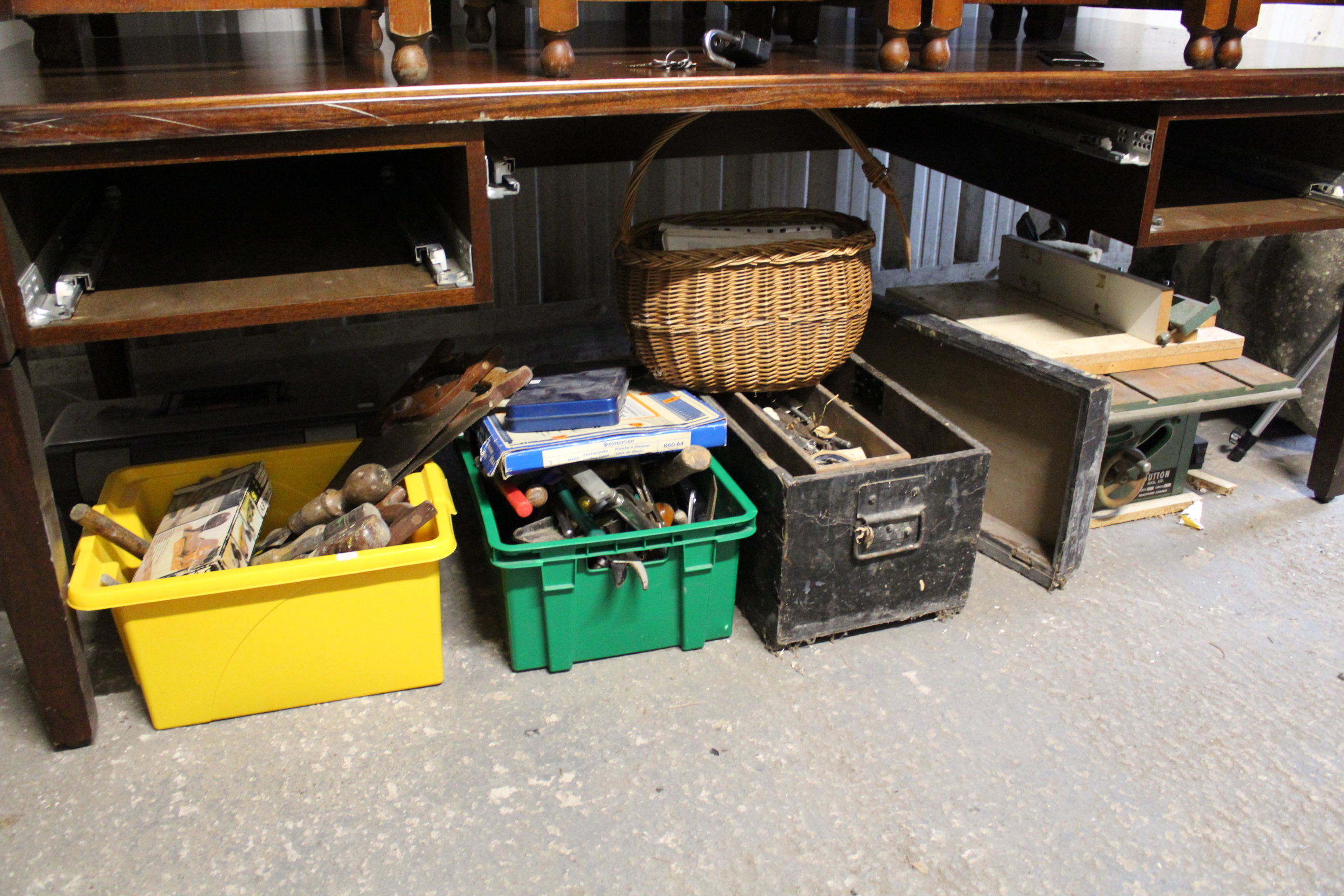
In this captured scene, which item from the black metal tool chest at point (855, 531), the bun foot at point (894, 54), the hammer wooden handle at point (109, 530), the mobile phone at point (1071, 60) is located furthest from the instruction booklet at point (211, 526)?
the mobile phone at point (1071, 60)

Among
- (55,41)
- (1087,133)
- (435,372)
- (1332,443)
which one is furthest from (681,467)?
(1332,443)

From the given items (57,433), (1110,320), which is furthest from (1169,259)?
(57,433)

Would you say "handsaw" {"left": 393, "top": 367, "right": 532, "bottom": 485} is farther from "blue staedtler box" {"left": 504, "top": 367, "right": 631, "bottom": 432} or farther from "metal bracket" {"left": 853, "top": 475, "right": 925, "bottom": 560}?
"metal bracket" {"left": 853, "top": 475, "right": 925, "bottom": 560}

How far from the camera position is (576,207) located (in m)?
3.31

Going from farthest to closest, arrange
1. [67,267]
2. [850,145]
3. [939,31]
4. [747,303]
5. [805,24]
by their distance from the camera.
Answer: [805,24]
[850,145]
[747,303]
[939,31]
[67,267]

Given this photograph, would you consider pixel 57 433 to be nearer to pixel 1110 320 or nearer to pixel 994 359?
pixel 994 359

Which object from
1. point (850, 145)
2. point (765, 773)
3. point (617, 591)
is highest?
point (850, 145)

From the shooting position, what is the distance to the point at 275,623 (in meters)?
1.64

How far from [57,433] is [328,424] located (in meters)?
0.51

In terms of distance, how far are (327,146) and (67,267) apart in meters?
0.47

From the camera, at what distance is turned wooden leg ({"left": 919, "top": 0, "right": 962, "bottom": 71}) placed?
1.65m

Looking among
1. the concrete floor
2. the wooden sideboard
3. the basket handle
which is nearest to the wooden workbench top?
the wooden sideboard

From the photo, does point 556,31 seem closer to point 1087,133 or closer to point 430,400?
point 430,400

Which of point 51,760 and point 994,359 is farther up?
point 994,359
